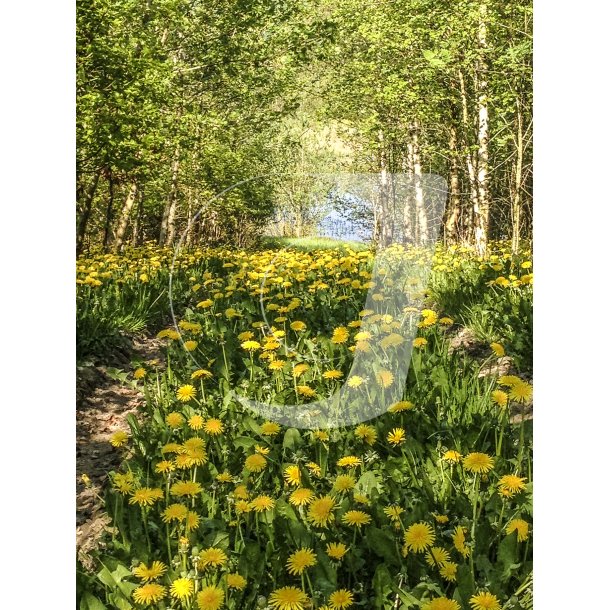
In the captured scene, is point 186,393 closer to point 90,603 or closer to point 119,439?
point 119,439

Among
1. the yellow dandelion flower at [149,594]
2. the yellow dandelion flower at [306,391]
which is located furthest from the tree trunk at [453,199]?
the yellow dandelion flower at [149,594]

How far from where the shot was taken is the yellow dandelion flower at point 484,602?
1.41m

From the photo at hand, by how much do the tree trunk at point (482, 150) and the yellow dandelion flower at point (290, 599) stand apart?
Answer: 4.30ft

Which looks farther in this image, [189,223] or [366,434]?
[189,223]

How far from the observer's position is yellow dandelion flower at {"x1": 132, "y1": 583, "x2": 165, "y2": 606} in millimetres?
1449

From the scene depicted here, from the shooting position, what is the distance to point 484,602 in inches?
55.8

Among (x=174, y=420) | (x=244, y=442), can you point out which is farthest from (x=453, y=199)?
(x=174, y=420)

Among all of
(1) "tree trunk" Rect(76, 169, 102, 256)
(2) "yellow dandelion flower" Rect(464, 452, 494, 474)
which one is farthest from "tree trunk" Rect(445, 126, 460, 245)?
(1) "tree trunk" Rect(76, 169, 102, 256)

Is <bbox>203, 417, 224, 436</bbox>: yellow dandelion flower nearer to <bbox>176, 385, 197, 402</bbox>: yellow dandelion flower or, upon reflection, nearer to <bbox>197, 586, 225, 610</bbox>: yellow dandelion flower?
<bbox>176, 385, 197, 402</bbox>: yellow dandelion flower

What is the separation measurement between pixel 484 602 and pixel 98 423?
135cm

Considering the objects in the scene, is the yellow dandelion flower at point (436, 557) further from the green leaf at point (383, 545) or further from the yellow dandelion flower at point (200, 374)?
the yellow dandelion flower at point (200, 374)

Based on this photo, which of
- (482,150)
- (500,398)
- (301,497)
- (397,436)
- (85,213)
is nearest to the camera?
(301,497)
